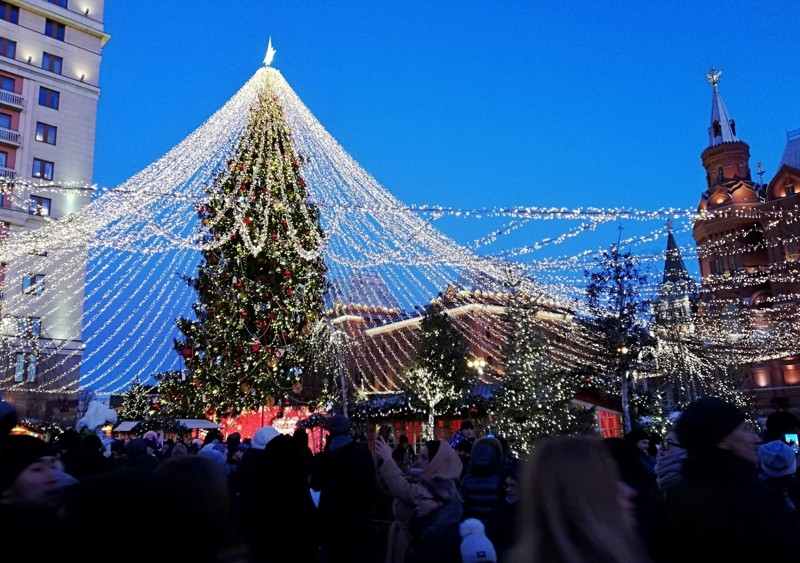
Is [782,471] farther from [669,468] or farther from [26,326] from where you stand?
[26,326]

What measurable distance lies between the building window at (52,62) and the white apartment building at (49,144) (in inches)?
2.2

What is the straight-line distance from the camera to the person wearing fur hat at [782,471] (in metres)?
4.82

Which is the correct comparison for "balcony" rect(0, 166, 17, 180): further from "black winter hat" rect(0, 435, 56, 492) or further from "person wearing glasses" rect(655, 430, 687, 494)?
"person wearing glasses" rect(655, 430, 687, 494)

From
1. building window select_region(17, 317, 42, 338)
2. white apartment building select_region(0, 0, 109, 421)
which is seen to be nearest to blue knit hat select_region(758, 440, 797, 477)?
building window select_region(17, 317, 42, 338)

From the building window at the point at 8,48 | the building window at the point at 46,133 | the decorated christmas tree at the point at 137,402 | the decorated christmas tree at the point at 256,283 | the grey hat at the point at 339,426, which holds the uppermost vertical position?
the building window at the point at 8,48

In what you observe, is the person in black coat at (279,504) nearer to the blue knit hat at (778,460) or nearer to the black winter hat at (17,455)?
the black winter hat at (17,455)

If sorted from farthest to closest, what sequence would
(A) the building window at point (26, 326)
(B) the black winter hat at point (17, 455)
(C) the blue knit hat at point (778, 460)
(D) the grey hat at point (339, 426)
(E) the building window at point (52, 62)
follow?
(E) the building window at point (52, 62), (A) the building window at point (26, 326), (D) the grey hat at point (339, 426), (C) the blue knit hat at point (778, 460), (B) the black winter hat at point (17, 455)

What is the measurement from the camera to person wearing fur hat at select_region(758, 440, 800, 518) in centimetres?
482

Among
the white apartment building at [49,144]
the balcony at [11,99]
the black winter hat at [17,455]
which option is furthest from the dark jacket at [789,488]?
the balcony at [11,99]

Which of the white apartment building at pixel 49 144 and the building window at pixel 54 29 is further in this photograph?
the building window at pixel 54 29

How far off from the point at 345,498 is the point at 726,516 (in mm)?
3878

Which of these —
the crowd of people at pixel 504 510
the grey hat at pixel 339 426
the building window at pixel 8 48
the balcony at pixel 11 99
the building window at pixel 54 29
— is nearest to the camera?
the crowd of people at pixel 504 510

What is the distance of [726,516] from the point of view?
2.46m

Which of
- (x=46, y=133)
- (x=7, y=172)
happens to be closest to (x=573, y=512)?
(x=7, y=172)
